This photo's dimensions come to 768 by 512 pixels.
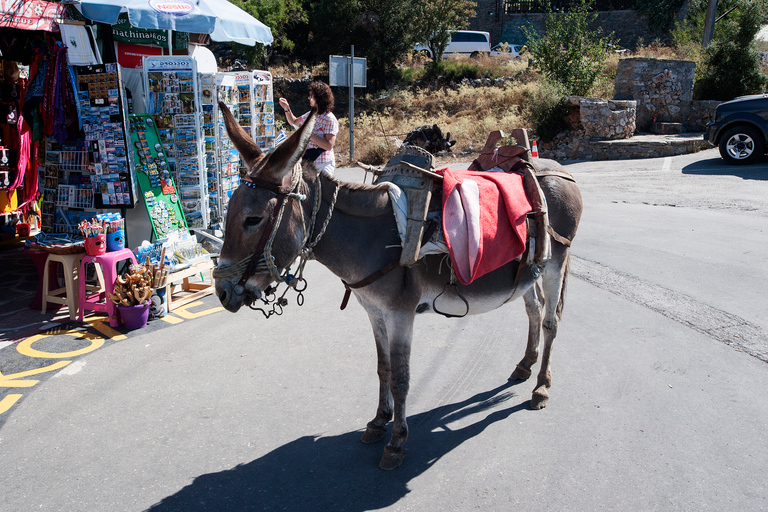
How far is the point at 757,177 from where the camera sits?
447 inches

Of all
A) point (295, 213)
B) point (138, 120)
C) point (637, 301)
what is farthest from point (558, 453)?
point (138, 120)

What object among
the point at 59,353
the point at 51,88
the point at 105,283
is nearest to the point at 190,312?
the point at 105,283

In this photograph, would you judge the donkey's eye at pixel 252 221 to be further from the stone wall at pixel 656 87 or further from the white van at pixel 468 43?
the white van at pixel 468 43

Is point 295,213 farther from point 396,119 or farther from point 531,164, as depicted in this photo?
point 396,119

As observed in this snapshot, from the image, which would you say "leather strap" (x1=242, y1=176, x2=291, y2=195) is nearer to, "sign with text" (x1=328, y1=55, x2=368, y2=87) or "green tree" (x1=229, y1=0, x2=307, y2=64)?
"sign with text" (x1=328, y1=55, x2=368, y2=87)

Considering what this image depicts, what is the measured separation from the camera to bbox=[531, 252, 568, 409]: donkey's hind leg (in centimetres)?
377

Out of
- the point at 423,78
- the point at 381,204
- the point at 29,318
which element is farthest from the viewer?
the point at 423,78

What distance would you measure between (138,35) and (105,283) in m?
3.72

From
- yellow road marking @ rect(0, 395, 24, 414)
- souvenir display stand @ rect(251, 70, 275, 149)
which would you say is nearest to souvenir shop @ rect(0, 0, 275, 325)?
souvenir display stand @ rect(251, 70, 275, 149)

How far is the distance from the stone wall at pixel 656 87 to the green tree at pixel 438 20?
14509 mm

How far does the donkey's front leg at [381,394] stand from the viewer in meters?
A: 3.35

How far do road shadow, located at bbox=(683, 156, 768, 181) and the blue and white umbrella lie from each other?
10.7 metres

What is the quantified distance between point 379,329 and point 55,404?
8.39 feet

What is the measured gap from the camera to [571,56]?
17672mm
